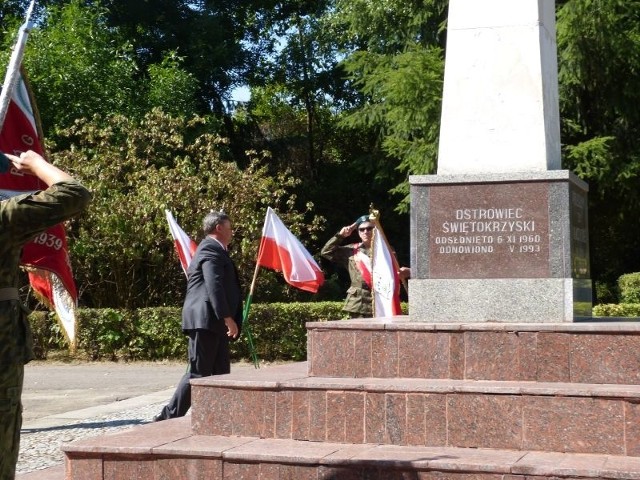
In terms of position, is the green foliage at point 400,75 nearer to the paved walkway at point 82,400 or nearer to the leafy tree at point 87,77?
the leafy tree at point 87,77

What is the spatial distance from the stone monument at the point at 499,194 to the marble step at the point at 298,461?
1.80 metres

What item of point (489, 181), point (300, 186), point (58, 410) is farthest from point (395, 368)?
point (300, 186)

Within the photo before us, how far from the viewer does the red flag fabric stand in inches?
282

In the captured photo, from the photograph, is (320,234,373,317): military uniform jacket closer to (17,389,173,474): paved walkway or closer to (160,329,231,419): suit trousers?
(17,389,173,474): paved walkway

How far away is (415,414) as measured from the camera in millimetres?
6199

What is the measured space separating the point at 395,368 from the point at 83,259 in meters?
12.6

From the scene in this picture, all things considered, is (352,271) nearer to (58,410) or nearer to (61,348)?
(58,410)

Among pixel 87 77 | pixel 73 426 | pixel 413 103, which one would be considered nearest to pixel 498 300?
pixel 73 426

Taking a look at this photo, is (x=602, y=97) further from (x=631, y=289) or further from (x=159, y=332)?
(x=159, y=332)

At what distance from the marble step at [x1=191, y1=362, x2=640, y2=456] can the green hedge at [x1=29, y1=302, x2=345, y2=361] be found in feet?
33.0

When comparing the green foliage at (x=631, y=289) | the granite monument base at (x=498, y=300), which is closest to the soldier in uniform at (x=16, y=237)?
A: the granite monument base at (x=498, y=300)

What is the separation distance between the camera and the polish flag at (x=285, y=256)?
12344 millimetres

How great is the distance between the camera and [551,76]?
8195 mm

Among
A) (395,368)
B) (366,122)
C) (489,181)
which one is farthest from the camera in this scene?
(366,122)
